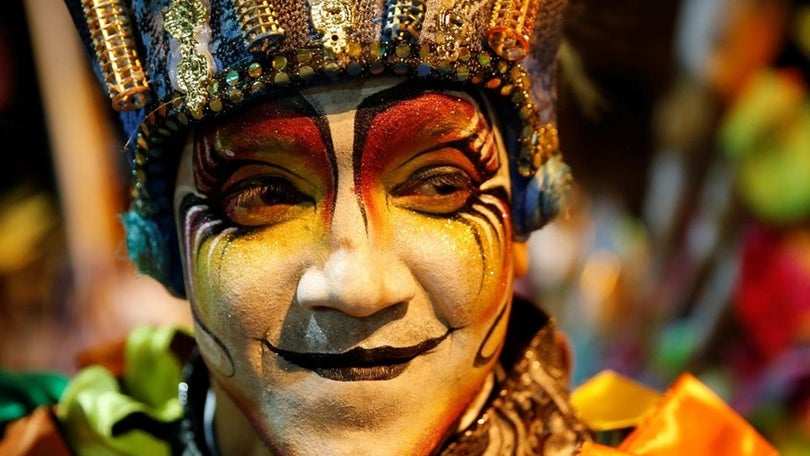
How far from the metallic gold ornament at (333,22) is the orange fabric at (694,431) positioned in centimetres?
68

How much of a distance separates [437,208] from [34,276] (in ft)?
6.40

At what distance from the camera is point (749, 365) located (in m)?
2.24

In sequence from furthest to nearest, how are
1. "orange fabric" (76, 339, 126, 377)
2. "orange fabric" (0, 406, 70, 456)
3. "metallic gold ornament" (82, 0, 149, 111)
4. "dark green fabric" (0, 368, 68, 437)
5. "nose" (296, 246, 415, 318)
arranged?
"orange fabric" (76, 339, 126, 377), "dark green fabric" (0, 368, 68, 437), "orange fabric" (0, 406, 70, 456), "metallic gold ornament" (82, 0, 149, 111), "nose" (296, 246, 415, 318)

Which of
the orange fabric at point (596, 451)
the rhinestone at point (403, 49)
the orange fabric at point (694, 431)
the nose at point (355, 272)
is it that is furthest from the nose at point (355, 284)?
the orange fabric at point (694, 431)

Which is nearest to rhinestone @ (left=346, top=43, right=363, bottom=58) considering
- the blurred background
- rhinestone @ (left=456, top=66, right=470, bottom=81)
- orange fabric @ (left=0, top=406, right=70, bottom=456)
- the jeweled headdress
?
the jeweled headdress

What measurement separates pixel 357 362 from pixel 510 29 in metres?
0.41

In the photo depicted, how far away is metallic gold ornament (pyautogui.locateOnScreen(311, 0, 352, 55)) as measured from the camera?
3.24 feet

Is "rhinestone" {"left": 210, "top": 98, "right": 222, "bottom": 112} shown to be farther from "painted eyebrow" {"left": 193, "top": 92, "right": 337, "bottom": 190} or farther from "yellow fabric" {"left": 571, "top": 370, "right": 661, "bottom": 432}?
"yellow fabric" {"left": 571, "top": 370, "right": 661, "bottom": 432}

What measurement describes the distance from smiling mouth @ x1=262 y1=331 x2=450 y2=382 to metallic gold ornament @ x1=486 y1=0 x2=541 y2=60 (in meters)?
0.34

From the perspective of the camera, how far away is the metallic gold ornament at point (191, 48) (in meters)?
1.03

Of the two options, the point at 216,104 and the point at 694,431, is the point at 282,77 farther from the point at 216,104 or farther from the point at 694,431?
the point at 694,431

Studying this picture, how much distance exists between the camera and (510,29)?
3.42 feet

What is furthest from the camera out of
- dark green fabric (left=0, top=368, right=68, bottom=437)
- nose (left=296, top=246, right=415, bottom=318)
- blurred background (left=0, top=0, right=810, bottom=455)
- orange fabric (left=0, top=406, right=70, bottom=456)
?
blurred background (left=0, top=0, right=810, bottom=455)

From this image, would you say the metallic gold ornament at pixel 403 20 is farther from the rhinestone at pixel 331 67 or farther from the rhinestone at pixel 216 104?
the rhinestone at pixel 216 104
